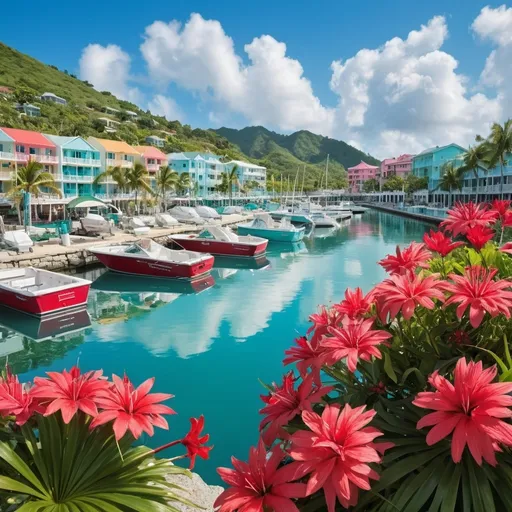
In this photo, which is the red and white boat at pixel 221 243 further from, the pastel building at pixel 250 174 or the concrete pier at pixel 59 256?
the pastel building at pixel 250 174

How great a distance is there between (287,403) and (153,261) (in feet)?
66.0

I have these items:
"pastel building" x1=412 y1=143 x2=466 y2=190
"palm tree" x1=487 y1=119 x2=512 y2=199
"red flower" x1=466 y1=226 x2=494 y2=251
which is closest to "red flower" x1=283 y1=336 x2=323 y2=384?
"red flower" x1=466 y1=226 x2=494 y2=251

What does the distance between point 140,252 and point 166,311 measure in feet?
21.1

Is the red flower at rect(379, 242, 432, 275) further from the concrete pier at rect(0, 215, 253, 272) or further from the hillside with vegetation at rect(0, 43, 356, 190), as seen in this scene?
the hillside with vegetation at rect(0, 43, 356, 190)

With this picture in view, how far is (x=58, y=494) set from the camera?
214 centimetres

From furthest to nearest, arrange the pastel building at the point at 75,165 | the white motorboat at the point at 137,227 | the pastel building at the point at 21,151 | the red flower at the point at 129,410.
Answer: the pastel building at the point at 75,165 < the pastel building at the point at 21,151 < the white motorboat at the point at 137,227 < the red flower at the point at 129,410

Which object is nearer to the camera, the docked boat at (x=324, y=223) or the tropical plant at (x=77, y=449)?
the tropical plant at (x=77, y=449)

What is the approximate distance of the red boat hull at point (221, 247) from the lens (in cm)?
2833

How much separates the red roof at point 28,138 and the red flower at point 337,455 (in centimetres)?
5060

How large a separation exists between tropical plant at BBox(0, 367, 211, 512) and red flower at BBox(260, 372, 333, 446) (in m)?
0.52

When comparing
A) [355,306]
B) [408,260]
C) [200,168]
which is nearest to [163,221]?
[408,260]

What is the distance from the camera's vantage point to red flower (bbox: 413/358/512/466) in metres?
1.46

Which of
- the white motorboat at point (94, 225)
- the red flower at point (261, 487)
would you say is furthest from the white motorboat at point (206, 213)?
the red flower at point (261, 487)

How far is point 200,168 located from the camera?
3098 inches
